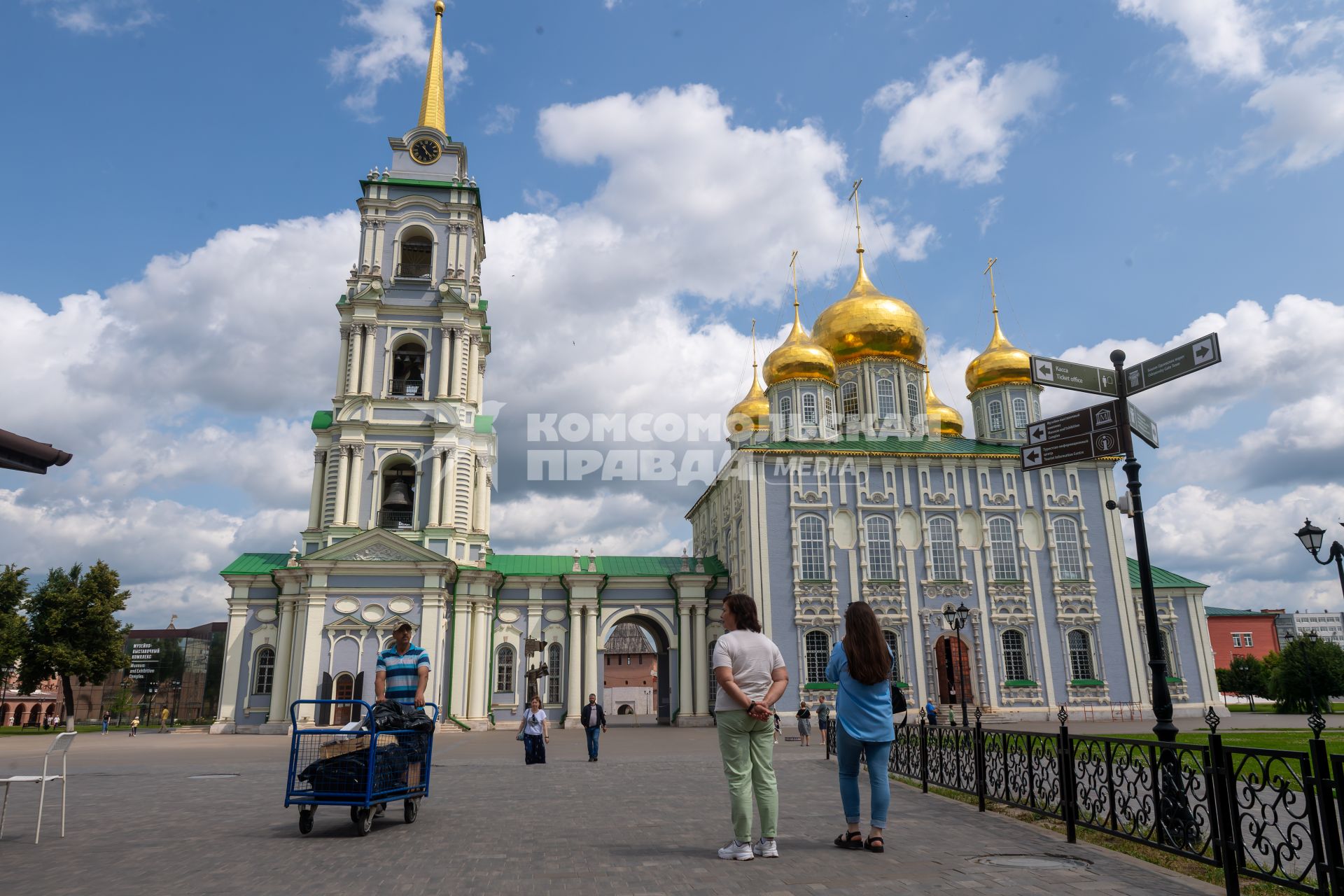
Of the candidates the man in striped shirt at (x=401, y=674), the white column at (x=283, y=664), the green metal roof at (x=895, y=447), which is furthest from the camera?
the green metal roof at (x=895, y=447)

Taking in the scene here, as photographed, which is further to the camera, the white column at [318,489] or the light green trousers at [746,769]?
the white column at [318,489]

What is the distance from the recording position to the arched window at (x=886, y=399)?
→ 43.3m

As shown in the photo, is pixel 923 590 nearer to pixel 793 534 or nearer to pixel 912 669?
pixel 912 669

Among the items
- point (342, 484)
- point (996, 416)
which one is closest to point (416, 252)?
point (342, 484)

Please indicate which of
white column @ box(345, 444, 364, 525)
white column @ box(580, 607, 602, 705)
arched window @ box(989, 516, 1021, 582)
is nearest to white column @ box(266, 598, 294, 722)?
white column @ box(345, 444, 364, 525)

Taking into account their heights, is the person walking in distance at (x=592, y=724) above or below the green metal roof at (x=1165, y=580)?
below

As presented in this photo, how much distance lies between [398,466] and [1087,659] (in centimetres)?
3131

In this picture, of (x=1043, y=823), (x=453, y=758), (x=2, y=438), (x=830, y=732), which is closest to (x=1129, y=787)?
(x=1043, y=823)

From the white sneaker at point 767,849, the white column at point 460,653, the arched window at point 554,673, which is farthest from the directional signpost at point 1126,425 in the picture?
the arched window at point 554,673

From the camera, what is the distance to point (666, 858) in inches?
277

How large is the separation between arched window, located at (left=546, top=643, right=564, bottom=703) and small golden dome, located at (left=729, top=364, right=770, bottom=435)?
49.3ft

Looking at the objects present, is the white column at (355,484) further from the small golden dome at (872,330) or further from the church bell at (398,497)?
the small golden dome at (872,330)

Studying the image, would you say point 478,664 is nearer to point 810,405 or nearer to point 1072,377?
point 810,405

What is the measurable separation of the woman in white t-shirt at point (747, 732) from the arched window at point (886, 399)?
3769 centimetres
